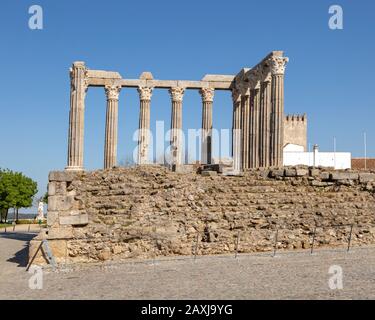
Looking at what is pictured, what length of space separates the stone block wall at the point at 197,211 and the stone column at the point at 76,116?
44.6 feet

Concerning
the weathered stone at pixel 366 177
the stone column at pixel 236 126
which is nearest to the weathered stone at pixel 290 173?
the weathered stone at pixel 366 177

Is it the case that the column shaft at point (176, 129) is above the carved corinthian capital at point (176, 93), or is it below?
below

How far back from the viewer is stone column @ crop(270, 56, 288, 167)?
28.7m

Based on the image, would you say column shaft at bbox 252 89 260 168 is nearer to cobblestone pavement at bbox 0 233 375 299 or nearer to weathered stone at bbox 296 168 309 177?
weathered stone at bbox 296 168 309 177

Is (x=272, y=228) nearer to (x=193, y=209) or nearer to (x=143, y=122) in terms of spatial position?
(x=193, y=209)

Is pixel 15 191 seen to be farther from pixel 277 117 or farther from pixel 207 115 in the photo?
pixel 277 117

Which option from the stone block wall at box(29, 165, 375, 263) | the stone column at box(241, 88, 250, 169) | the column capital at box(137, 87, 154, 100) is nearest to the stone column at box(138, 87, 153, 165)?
the column capital at box(137, 87, 154, 100)

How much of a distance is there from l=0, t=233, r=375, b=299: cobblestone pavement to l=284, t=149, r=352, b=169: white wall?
4912 cm

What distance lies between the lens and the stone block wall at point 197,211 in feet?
56.3

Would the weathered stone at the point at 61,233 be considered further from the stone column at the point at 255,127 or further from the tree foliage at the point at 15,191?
the tree foliage at the point at 15,191

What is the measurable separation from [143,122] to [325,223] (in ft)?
68.8

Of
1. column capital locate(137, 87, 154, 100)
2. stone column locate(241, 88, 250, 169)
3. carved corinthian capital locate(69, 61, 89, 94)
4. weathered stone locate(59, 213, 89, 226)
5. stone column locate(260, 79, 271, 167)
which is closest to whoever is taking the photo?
weathered stone locate(59, 213, 89, 226)
